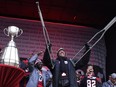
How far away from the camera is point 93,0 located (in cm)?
731

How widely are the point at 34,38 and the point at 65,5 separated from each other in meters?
1.01

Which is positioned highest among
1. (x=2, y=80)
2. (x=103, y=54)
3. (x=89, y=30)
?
(x=89, y=30)

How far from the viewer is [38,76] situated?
4.85 meters

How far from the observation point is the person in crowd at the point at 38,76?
15.7 ft

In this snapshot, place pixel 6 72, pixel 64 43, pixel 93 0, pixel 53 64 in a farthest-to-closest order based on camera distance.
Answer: pixel 64 43 < pixel 93 0 < pixel 53 64 < pixel 6 72

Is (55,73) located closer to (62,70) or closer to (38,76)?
(62,70)

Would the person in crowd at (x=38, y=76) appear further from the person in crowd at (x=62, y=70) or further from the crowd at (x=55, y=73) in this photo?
the person in crowd at (x=62, y=70)

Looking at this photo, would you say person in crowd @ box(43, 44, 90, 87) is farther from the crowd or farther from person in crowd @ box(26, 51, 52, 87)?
person in crowd @ box(26, 51, 52, 87)

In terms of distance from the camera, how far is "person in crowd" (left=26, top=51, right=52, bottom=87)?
15.7 feet

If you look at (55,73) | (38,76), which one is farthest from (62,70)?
(38,76)

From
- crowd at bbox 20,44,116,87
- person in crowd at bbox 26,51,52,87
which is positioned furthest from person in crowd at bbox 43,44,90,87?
person in crowd at bbox 26,51,52,87

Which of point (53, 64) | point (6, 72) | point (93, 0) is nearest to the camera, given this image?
point (6, 72)

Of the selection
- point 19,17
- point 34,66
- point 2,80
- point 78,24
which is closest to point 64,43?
point 78,24

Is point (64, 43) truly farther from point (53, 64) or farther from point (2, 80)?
point (2, 80)
